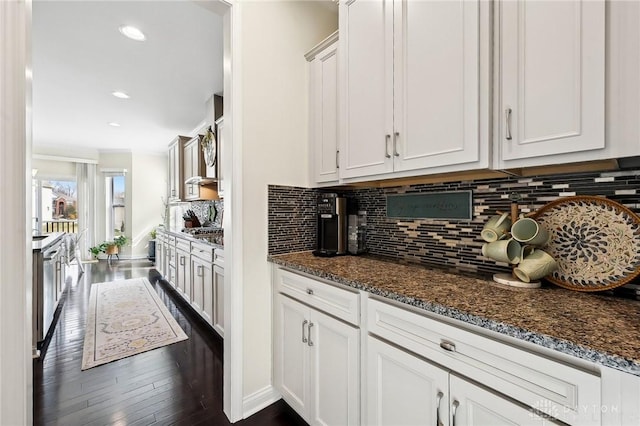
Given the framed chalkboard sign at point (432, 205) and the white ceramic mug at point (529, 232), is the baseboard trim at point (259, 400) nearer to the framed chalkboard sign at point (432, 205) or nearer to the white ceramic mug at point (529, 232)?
the framed chalkboard sign at point (432, 205)

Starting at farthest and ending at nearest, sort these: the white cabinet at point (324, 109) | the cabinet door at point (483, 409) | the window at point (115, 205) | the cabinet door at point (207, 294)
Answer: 1. the window at point (115, 205)
2. the cabinet door at point (207, 294)
3. the white cabinet at point (324, 109)
4. the cabinet door at point (483, 409)

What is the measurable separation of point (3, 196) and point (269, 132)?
1250mm

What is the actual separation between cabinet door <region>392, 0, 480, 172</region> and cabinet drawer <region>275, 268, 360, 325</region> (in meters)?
0.68

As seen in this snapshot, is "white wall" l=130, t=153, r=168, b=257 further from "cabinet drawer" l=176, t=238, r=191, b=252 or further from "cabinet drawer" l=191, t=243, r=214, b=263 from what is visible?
"cabinet drawer" l=191, t=243, r=214, b=263

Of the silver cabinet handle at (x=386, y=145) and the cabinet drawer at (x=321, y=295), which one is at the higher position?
the silver cabinet handle at (x=386, y=145)

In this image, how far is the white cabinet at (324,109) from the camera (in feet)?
6.01

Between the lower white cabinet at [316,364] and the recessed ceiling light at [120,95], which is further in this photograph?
the recessed ceiling light at [120,95]

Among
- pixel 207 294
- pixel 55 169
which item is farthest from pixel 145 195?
pixel 207 294

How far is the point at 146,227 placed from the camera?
23.4 feet

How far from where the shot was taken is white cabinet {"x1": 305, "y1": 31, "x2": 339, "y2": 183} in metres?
1.83

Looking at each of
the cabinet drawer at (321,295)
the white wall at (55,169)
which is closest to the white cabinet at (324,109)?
the cabinet drawer at (321,295)

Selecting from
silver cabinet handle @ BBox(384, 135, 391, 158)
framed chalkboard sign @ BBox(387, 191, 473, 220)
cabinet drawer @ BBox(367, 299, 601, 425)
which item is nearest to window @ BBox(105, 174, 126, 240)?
framed chalkboard sign @ BBox(387, 191, 473, 220)

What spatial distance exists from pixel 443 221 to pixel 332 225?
0.69 meters

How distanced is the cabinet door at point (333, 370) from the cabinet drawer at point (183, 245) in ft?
7.74
